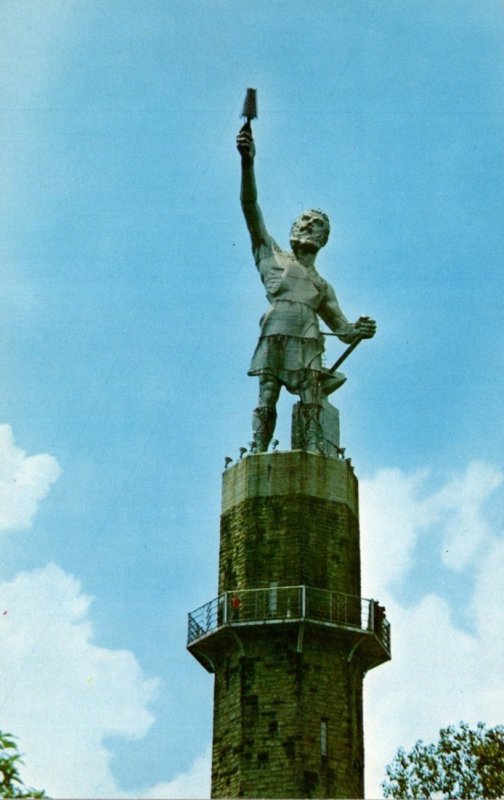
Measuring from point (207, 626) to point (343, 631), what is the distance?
4704 millimetres

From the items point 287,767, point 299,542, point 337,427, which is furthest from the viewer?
point 337,427

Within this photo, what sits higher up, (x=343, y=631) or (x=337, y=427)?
(x=337, y=427)

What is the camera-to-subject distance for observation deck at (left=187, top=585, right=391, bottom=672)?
53.7 m

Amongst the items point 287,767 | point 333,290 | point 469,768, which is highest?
point 333,290

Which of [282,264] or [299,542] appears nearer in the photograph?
[299,542]

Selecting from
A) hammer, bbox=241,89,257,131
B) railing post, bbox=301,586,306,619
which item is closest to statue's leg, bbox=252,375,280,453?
railing post, bbox=301,586,306,619

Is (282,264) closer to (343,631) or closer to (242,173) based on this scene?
(242,173)

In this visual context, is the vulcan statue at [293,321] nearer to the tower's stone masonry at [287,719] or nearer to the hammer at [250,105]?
the hammer at [250,105]

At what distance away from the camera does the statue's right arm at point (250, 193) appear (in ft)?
189

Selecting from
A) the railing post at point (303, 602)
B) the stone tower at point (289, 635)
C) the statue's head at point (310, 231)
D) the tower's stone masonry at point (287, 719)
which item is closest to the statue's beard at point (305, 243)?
the statue's head at point (310, 231)

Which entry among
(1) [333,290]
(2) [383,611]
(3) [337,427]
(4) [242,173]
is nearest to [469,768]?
(2) [383,611]

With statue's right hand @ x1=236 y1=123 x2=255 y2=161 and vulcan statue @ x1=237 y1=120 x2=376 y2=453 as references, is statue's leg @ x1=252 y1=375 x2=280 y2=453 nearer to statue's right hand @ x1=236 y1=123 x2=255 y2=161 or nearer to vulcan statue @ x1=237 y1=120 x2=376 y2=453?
vulcan statue @ x1=237 y1=120 x2=376 y2=453

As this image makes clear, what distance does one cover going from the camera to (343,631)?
5400 cm

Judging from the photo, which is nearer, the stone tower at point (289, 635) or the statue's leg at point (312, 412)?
the stone tower at point (289, 635)
